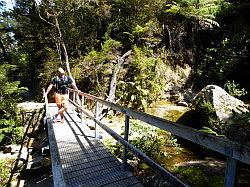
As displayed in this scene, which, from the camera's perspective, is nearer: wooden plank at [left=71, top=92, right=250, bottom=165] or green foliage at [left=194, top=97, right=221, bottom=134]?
wooden plank at [left=71, top=92, right=250, bottom=165]

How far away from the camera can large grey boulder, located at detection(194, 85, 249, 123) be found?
944 cm

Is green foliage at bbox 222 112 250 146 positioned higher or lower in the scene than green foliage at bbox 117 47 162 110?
lower

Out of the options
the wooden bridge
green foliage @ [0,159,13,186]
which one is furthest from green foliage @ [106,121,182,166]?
green foliage @ [0,159,13,186]

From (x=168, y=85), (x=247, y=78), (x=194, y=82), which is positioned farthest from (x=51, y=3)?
(x=247, y=78)

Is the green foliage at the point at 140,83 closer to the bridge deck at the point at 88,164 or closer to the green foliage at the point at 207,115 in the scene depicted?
the green foliage at the point at 207,115

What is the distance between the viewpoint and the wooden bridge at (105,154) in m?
1.85

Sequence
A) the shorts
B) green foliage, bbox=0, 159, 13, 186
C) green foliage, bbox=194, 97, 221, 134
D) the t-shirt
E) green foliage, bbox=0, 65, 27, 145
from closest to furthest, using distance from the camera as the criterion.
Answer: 1. the t-shirt
2. the shorts
3. green foliage, bbox=194, 97, 221, 134
4. green foliage, bbox=0, 159, 13, 186
5. green foliage, bbox=0, 65, 27, 145

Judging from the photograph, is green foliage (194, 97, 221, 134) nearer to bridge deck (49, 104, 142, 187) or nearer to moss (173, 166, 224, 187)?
moss (173, 166, 224, 187)

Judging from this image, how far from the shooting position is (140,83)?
47.6ft

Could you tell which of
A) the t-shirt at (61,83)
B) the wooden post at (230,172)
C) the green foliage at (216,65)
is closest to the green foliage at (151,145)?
the t-shirt at (61,83)

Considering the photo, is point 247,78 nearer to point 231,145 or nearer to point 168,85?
point 168,85

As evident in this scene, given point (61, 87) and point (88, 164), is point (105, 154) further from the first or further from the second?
point (61, 87)

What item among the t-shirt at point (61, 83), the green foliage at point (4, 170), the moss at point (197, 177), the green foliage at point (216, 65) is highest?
the green foliage at point (216, 65)

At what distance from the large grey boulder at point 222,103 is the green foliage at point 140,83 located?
4120 millimetres
